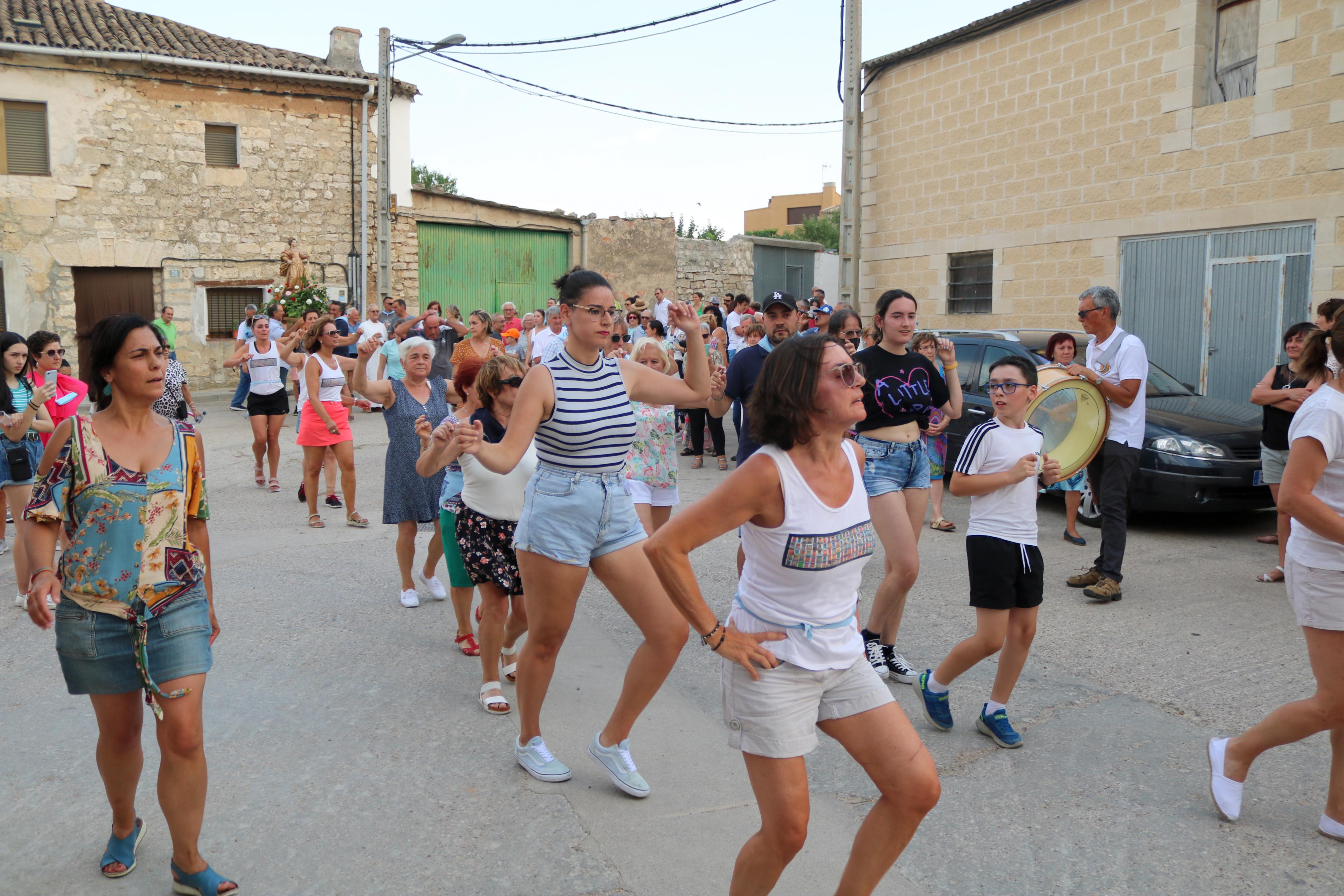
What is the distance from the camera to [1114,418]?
23.1ft

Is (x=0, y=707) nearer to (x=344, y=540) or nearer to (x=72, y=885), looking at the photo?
(x=72, y=885)

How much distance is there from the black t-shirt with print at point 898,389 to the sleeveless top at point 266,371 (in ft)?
25.1

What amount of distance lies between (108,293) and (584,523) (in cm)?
2249

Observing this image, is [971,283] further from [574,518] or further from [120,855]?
[120,855]

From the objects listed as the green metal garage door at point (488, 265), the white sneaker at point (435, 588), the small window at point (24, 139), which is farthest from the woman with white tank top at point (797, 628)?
the green metal garage door at point (488, 265)

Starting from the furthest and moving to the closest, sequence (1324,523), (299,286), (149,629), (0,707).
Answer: (299,286), (0,707), (1324,523), (149,629)

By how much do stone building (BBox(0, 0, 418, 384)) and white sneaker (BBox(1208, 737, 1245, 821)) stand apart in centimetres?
2332

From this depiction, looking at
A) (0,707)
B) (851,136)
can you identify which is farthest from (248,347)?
(851,136)

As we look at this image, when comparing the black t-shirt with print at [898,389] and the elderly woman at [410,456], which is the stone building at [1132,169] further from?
the elderly woman at [410,456]

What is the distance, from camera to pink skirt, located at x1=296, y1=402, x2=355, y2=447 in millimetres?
9203

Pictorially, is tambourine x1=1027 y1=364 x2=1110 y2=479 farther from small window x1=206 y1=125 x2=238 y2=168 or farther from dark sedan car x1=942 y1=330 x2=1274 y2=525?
small window x1=206 y1=125 x2=238 y2=168

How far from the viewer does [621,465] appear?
4.11m

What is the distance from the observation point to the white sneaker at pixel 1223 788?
12.3 ft

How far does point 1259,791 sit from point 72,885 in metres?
4.20
